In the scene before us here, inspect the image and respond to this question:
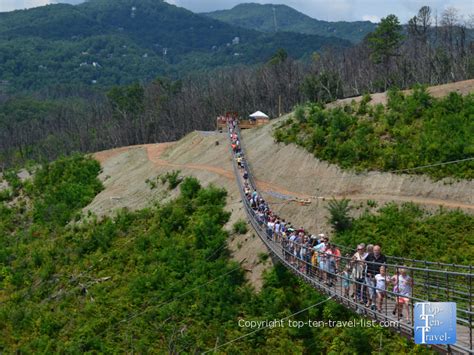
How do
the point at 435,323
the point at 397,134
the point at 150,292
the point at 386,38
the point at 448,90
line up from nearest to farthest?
the point at 435,323
the point at 150,292
the point at 397,134
the point at 448,90
the point at 386,38

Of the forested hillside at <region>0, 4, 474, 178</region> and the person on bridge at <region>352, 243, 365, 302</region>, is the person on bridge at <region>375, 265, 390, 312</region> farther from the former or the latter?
the forested hillside at <region>0, 4, 474, 178</region>

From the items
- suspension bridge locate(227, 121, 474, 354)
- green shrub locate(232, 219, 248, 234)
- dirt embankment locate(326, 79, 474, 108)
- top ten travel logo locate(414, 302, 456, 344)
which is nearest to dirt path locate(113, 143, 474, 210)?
green shrub locate(232, 219, 248, 234)

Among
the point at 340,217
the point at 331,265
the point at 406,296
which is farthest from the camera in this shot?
the point at 340,217

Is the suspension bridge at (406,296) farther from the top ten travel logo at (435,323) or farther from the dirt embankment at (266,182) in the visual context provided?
the dirt embankment at (266,182)

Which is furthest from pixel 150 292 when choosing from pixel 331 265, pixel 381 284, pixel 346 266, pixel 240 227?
pixel 381 284

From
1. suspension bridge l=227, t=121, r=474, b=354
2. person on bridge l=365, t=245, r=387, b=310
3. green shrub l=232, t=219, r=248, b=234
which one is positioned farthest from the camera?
green shrub l=232, t=219, r=248, b=234

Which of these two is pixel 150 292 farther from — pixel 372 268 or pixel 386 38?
pixel 386 38

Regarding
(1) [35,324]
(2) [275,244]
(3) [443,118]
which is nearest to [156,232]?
(1) [35,324]

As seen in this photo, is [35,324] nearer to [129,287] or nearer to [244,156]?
[129,287]
